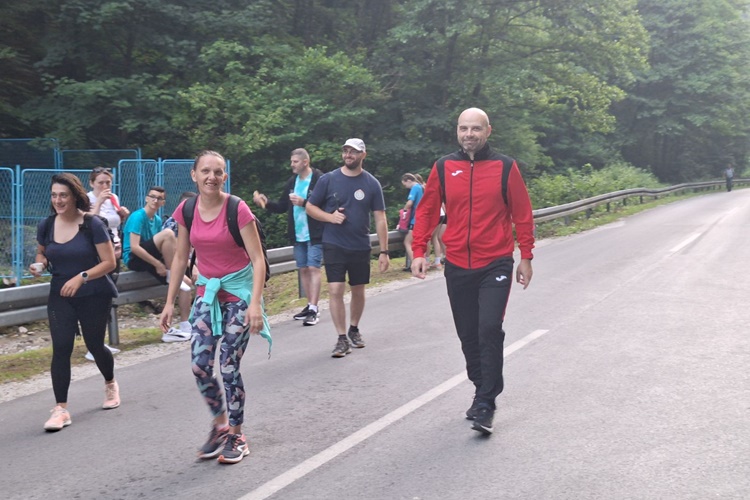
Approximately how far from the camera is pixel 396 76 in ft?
94.3

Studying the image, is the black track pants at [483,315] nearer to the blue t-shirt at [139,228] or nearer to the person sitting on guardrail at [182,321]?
the person sitting on guardrail at [182,321]

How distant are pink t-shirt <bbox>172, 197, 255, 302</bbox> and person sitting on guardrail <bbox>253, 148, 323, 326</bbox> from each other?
14.9ft

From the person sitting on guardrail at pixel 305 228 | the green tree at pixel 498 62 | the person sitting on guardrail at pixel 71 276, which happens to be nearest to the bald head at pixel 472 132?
the person sitting on guardrail at pixel 71 276

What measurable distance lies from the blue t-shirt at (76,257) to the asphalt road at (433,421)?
3.09 ft

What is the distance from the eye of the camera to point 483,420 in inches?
218

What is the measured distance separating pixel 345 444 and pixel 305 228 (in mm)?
5143

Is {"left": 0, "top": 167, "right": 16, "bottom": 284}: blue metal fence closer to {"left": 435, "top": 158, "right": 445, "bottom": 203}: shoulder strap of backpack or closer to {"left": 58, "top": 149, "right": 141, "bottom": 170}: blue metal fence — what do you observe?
{"left": 58, "top": 149, "right": 141, "bottom": 170}: blue metal fence

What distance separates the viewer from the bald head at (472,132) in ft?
18.6

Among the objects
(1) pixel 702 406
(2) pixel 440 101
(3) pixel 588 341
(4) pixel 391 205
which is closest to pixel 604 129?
(2) pixel 440 101

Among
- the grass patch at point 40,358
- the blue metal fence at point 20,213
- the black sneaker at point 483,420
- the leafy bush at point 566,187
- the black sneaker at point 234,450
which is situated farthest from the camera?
the leafy bush at point 566,187

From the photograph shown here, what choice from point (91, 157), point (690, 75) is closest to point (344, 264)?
point (91, 157)

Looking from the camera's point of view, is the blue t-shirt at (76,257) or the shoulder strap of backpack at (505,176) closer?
the shoulder strap of backpack at (505,176)

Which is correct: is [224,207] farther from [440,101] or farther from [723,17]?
[723,17]

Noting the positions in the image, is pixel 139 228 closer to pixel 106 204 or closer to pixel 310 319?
pixel 106 204
